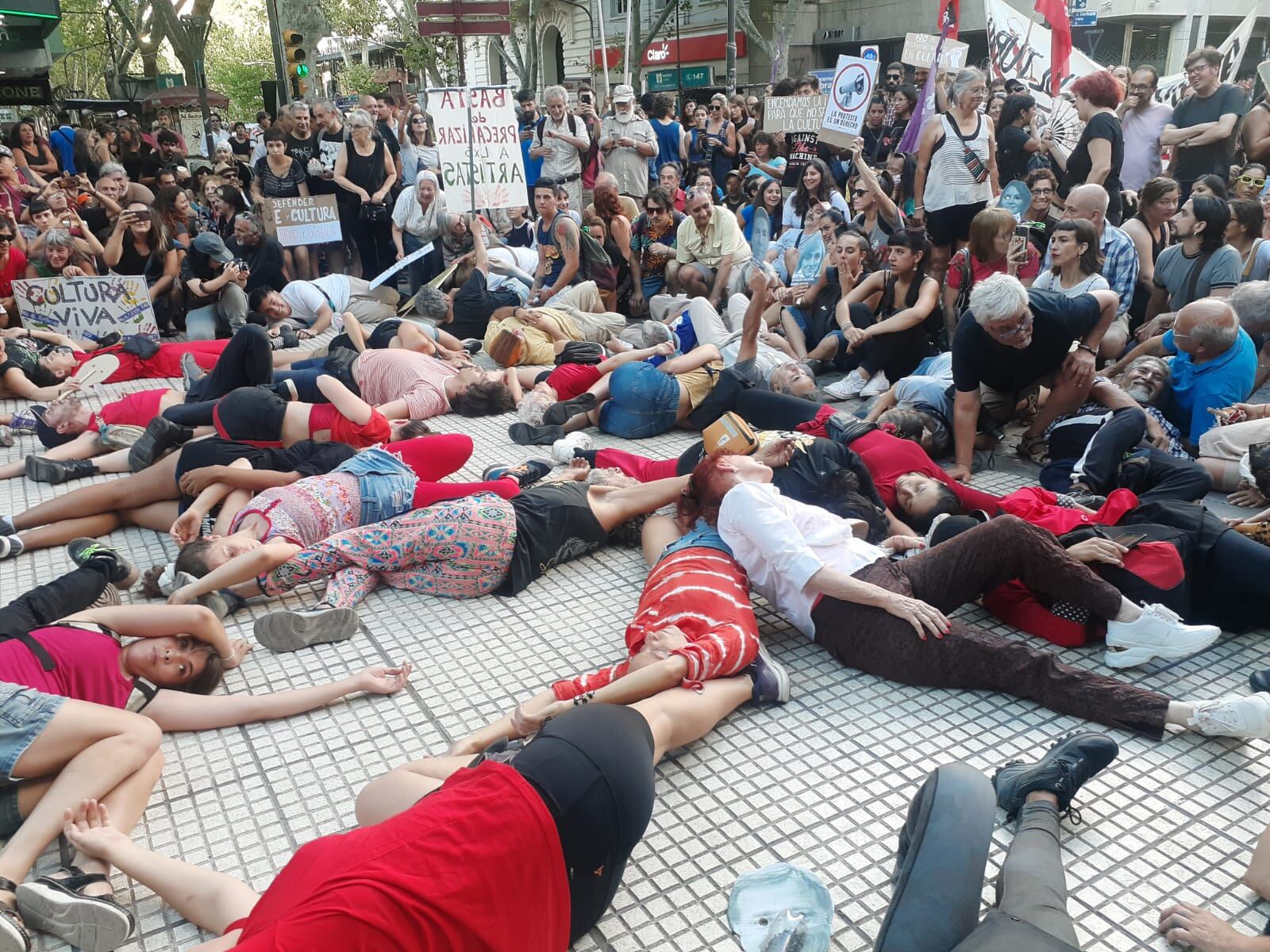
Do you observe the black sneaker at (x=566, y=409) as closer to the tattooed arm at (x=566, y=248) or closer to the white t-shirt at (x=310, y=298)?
the tattooed arm at (x=566, y=248)

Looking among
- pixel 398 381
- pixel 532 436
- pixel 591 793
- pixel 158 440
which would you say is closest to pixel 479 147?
pixel 398 381

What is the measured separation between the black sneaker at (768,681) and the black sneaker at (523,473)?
2.00m

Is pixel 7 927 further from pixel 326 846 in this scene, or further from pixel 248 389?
pixel 248 389

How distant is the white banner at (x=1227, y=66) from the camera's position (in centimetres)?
962

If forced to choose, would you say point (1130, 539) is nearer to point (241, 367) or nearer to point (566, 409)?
point (566, 409)

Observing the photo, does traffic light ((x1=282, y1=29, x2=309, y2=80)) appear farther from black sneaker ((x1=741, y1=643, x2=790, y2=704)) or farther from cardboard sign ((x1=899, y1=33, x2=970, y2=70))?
black sneaker ((x1=741, y1=643, x2=790, y2=704))

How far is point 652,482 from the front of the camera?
445 cm

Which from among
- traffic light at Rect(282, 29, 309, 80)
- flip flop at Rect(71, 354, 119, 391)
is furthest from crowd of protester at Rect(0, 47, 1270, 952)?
traffic light at Rect(282, 29, 309, 80)

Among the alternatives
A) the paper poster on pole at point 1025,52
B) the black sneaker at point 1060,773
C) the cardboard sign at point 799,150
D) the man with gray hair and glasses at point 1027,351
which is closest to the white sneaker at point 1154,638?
the black sneaker at point 1060,773

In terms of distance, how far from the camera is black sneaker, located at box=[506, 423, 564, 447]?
582cm

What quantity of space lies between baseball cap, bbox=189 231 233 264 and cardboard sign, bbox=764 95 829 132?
542cm

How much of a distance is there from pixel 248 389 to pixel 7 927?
304 centimetres

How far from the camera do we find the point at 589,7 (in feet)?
119

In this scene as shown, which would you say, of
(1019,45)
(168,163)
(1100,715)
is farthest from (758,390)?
(168,163)
